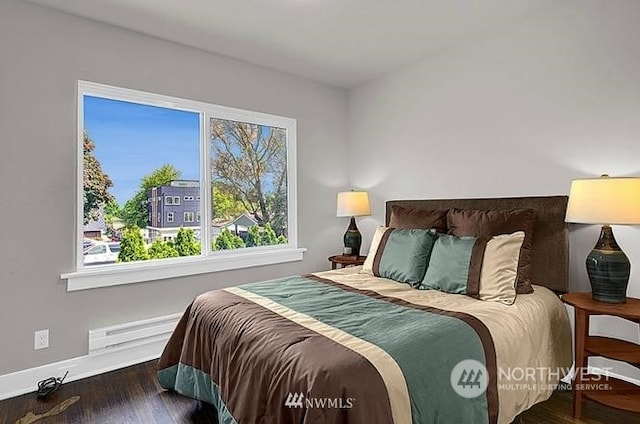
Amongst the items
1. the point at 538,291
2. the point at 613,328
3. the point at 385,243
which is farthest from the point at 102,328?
the point at 613,328

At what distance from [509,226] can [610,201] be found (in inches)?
23.1

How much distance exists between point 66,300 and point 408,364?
8.11 feet

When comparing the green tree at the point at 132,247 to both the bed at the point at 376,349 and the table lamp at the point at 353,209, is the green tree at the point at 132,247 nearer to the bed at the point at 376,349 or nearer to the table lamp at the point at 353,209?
the bed at the point at 376,349

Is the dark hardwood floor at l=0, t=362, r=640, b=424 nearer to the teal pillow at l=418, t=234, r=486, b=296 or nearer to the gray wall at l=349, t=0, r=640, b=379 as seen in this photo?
the gray wall at l=349, t=0, r=640, b=379

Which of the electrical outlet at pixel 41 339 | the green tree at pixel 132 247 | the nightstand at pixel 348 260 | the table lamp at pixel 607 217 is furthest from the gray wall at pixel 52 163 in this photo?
the table lamp at pixel 607 217

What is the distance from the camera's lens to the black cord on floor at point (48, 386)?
2318 millimetres

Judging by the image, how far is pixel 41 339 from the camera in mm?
2473

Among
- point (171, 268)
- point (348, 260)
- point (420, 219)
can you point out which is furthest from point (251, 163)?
point (420, 219)

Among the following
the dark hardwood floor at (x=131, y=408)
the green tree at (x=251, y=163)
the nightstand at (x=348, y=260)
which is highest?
the green tree at (x=251, y=163)

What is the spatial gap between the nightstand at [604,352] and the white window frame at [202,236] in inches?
101

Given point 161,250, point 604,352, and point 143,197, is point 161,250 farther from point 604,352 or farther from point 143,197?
point 604,352

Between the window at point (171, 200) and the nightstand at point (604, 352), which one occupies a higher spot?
the window at point (171, 200)

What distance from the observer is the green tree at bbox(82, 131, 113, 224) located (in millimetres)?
2715

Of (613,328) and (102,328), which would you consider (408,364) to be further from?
(102,328)
